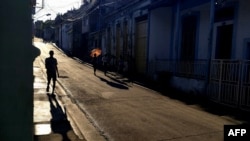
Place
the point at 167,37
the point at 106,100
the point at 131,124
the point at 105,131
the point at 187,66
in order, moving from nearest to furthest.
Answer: the point at 105,131
the point at 131,124
the point at 106,100
the point at 187,66
the point at 167,37

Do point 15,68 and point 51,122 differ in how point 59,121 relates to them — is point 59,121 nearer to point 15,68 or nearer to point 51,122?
point 51,122

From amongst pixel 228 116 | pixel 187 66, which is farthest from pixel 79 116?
pixel 187 66

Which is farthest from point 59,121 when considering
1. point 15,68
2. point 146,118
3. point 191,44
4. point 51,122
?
point 191,44

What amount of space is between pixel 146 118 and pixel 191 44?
934 centimetres

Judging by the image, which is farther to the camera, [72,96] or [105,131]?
[72,96]

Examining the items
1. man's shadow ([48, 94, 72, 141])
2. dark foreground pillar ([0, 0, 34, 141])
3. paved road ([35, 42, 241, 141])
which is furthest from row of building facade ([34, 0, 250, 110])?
dark foreground pillar ([0, 0, 34, 141])

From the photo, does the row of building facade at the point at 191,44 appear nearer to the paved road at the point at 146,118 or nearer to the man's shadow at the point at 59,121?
the paved road at the point at 146,118

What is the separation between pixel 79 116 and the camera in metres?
8.80

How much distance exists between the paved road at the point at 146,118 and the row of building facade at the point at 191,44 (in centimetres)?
163

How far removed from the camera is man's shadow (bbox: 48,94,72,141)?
22.4ft

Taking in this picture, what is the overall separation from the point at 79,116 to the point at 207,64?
6.32m

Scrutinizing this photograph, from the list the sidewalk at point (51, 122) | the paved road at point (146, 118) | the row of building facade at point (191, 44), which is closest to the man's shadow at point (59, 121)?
the sidewalk at point (51, 122)

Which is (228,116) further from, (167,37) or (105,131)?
(167,37)

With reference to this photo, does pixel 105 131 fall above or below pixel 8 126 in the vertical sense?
below
